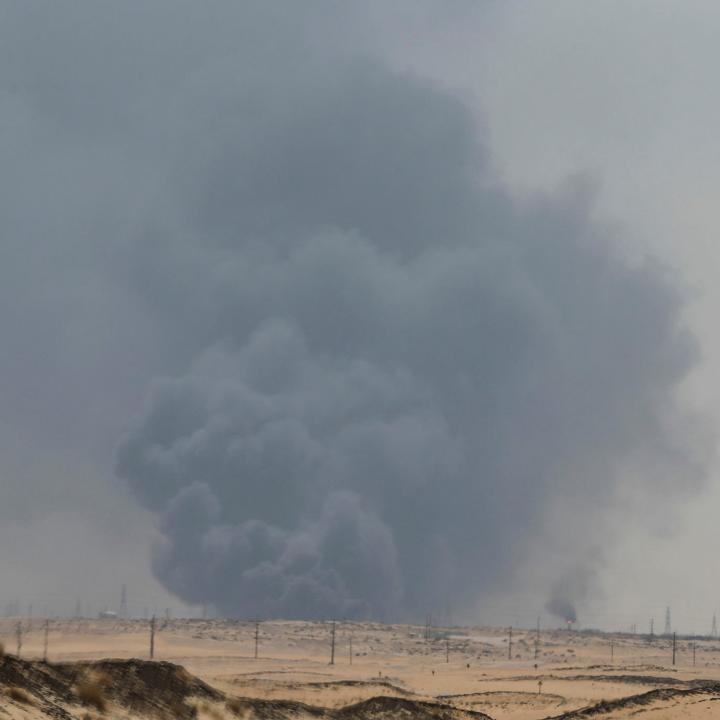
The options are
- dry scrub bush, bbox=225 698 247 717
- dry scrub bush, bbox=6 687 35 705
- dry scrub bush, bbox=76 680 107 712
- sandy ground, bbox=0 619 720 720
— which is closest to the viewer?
dry scrub bush, bbox=6 687 35 705

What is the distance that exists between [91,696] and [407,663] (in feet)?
337

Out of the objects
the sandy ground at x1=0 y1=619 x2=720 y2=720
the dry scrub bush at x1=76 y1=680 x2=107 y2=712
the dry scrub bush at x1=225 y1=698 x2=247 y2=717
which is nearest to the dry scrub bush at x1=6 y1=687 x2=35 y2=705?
the sandy ground at x1=0 y1=619 x2=720 y2=720

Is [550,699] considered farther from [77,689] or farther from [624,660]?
[624,660]

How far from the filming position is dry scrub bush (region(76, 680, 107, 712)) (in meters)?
29.6

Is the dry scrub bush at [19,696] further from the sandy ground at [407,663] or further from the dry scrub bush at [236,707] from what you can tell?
the dry scrub bush at [236,707]

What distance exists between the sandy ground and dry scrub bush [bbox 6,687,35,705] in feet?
3.42

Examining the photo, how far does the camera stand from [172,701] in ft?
114

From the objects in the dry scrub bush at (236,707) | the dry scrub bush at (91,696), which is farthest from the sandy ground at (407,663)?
the dry scrub bush at (236,707)

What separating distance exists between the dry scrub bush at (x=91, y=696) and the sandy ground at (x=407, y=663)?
18.5ft

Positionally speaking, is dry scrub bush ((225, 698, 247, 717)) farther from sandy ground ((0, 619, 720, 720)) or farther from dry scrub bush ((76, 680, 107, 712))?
sandy ground ((0, 619, 720, 720))

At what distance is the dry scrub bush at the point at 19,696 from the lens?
25078mm

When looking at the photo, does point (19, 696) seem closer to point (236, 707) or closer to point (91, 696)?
point (91, 696)

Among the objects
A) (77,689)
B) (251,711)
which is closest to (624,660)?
(251,711)

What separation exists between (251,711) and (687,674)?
291ft
